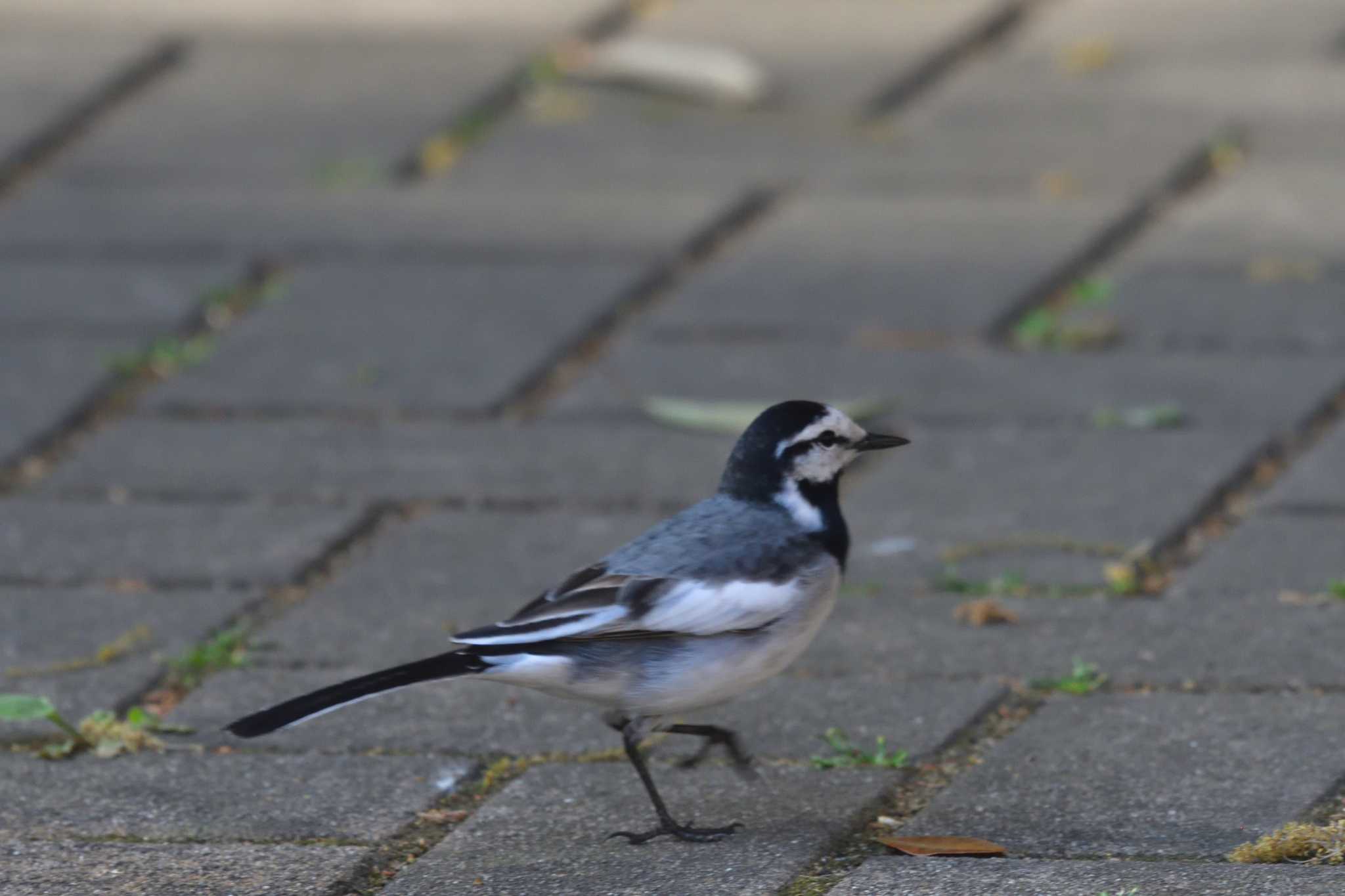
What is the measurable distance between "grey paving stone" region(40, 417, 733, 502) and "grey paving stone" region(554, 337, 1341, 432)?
0.78 feet

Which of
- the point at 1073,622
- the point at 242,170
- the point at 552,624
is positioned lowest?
the point at 1073,622

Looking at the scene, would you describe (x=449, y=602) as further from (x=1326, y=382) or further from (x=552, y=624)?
(x=1326, y=382)

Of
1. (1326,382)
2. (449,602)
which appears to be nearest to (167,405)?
(449,602)

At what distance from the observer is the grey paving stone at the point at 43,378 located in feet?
18.6

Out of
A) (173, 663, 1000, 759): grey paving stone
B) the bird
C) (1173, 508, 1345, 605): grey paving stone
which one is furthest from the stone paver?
the bird

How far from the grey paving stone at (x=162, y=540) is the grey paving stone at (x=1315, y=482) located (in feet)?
6.83

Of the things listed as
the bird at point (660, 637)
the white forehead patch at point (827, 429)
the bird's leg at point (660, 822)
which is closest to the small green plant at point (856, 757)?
the bird at point (660, 637)

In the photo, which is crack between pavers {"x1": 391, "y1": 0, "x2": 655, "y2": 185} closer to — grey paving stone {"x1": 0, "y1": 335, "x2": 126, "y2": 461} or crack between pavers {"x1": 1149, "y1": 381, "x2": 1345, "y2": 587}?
grey paving stone {"x1": 0, "y1": 335, "x2": 126, "y2": 461}

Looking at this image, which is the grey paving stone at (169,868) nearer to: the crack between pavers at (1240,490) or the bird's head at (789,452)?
the bird's head at (789,452)

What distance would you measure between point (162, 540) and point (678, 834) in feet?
6.35

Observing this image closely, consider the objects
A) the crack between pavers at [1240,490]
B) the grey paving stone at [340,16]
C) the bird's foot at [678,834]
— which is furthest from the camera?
the grey paving stone at [340,16]

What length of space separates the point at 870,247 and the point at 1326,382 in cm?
150

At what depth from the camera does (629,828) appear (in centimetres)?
361

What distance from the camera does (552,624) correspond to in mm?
3607
